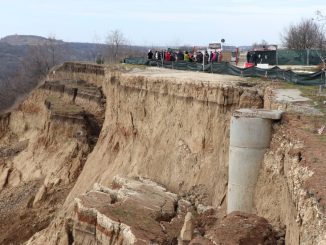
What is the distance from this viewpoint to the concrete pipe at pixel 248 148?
1523cm

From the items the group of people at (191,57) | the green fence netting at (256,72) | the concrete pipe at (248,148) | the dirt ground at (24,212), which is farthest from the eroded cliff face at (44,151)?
the concrete pipe at (248,148)

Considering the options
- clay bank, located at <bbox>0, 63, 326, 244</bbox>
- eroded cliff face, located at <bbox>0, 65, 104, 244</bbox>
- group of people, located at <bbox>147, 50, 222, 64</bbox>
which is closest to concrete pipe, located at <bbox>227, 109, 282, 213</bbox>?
clay bank, located at <bbox>0, 63, 326, 244</bbox>

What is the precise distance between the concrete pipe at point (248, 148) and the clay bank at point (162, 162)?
0.09 feet

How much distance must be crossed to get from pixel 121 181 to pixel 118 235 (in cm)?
585

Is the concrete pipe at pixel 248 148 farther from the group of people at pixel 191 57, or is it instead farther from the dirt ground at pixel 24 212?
the group of people at pixel 191 57

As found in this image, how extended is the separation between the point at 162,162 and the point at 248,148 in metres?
8.60

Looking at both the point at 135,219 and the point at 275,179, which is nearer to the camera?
the point at 275,179

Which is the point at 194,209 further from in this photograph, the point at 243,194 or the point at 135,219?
the point at 243,194

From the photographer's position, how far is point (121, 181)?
75.0 feet

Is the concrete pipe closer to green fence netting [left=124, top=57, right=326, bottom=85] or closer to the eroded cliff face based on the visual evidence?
green fence netting [left=124, top=57, right=326, bottom=85]

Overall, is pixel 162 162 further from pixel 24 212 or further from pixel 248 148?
pixel 24 212

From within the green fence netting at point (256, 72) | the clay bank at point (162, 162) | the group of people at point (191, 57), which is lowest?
the clay bank at point (162, 162)

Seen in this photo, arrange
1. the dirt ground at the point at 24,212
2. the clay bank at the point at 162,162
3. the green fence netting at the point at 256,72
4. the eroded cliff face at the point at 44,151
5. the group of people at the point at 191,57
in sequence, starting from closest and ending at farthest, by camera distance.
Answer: the clay bank at the point at 162,162, the green fence netting at the point at 256,72, the dirt ground at the point at 24,212, the eroded cliff face at the point at 44,151, the group of people at the point at 191,57

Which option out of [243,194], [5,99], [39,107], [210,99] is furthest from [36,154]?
[5,99]
